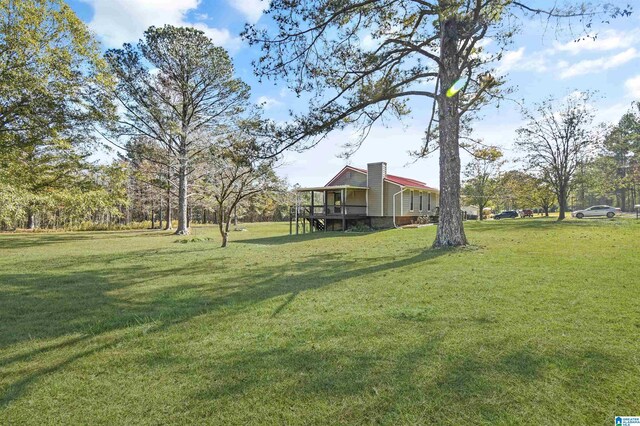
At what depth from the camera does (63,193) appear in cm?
1819

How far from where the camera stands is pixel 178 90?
2192cm

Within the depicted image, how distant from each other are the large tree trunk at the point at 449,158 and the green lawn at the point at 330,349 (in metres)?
3.99

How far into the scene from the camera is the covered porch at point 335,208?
23250 millimetres

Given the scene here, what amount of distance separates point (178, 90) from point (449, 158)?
18740 mm

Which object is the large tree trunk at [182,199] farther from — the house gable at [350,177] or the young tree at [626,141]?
the young tree at [626,141]

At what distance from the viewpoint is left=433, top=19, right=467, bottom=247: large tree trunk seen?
1066 centimetres

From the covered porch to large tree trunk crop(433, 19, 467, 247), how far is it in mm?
11705

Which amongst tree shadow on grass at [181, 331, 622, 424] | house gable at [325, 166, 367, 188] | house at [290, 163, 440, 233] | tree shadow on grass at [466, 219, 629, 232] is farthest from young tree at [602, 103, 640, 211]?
tree shadow on grass at [181, 331, 622, 424]

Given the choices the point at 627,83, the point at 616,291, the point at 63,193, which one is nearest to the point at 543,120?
the point at 627,83

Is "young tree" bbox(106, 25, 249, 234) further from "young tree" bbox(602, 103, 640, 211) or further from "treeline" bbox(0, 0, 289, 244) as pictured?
"young tree" bbox(602, 103, 640, 211)

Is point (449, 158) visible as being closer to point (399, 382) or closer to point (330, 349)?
point (330, 349)

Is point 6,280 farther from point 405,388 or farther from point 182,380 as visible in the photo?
point 405,388

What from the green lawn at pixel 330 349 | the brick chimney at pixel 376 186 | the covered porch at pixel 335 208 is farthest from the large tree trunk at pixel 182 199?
the green lawn at pixel 330 349

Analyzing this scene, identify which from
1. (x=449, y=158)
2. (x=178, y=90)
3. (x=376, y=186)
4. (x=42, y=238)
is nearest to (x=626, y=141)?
(x=376, y=186)
